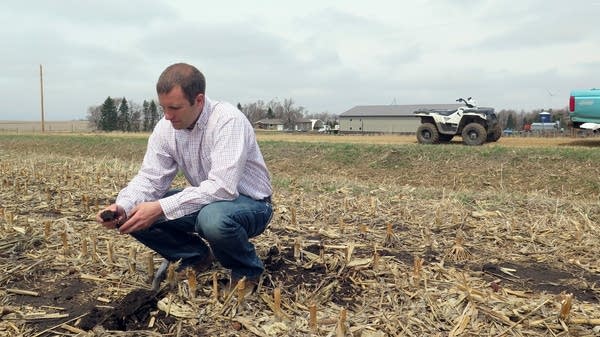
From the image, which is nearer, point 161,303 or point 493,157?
point 161,303

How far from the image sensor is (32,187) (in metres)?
6.27

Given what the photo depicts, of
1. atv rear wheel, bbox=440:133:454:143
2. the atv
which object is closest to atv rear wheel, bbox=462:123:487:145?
the atv

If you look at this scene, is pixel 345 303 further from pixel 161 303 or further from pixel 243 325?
pixel 161 303

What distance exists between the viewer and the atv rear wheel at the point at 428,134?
50.2 ft

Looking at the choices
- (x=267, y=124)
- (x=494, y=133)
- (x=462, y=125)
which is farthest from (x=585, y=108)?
(x=267, y=124)

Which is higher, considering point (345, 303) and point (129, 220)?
point (129, 220)

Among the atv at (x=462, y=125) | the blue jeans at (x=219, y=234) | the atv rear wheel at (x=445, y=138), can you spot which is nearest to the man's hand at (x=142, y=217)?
the blue jeans at (x=219, y=234)

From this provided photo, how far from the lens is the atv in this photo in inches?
569

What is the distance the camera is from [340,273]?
10.2 feet

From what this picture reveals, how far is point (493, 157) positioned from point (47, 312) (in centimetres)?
1149

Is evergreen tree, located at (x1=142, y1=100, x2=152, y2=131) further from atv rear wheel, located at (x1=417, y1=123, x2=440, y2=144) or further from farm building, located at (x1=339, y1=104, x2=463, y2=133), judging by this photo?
atv rear wheel, located at (x1=417, y1=123, x2=440, y2=144)

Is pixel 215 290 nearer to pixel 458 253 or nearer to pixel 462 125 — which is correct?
pixel 458 253

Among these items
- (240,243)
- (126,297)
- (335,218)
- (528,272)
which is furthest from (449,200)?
(126,297)

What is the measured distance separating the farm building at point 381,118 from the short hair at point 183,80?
166 ft
